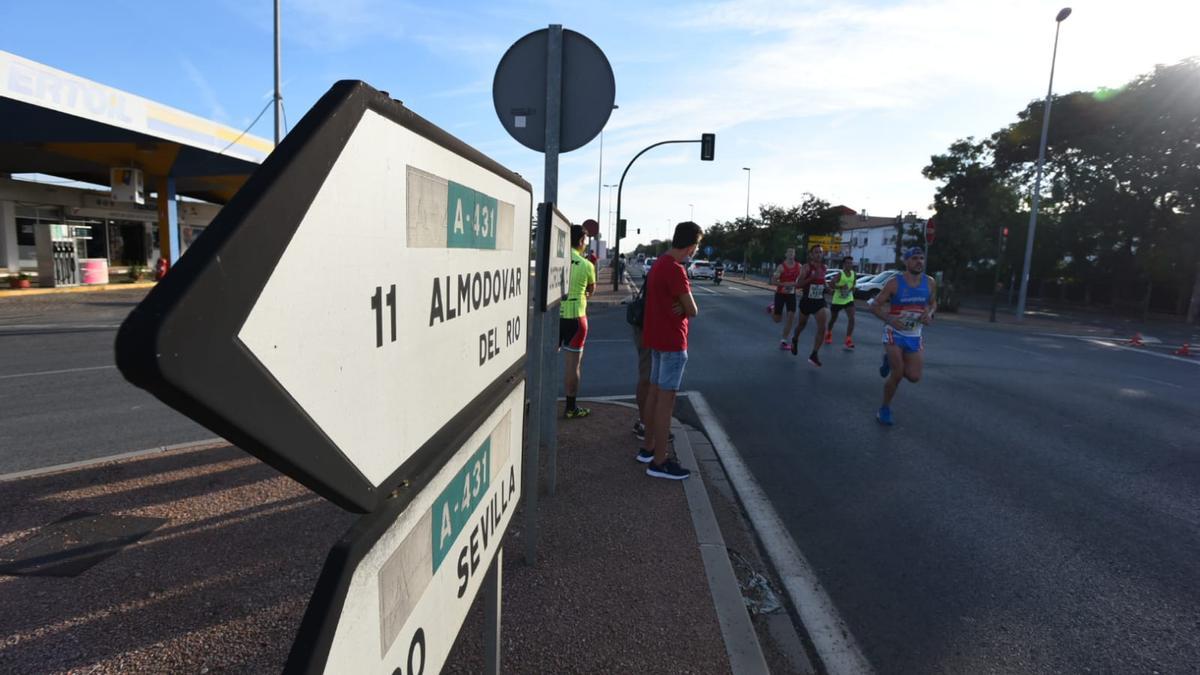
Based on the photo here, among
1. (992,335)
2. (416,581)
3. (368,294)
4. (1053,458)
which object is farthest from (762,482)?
(992,335)

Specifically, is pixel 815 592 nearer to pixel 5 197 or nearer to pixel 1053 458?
pixel 1053 458

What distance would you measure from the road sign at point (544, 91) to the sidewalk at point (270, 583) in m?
2.26

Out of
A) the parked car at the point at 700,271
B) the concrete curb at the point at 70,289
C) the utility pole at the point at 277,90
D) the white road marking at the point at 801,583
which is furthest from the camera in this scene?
the parked car at the point at 700,271

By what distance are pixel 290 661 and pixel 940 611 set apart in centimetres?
336

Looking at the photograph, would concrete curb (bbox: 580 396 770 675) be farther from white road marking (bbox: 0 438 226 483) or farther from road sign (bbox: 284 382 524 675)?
white road marking (bbox: 0 438 226 483)

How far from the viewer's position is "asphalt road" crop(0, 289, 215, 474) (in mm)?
5152

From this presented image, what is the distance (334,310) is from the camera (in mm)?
820

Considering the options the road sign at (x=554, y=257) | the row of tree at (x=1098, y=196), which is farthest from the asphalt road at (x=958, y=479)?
the row of tree at (x=1098, y=196)

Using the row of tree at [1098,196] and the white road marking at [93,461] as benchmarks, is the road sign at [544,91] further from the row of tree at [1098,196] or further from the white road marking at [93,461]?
the row of tree at [1098,196]

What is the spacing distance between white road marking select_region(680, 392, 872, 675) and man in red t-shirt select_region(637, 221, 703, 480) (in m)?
0.53

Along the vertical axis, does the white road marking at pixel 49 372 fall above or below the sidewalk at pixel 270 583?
below

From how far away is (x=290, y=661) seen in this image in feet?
2.51

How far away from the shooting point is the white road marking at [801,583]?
2.87 meters

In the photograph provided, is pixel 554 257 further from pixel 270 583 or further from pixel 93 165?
pixel 93 165
